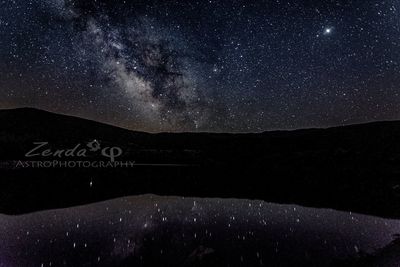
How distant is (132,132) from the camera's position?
404ft

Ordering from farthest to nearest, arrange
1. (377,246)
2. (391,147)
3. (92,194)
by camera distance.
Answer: (391,147) → (92,194) → (377,246)

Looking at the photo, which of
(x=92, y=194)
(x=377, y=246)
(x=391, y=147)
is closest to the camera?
(x=377, y=246)

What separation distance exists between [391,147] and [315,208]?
61.7 m

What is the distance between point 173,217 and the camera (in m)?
17.8

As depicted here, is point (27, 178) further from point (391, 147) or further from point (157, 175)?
point (391, 147)

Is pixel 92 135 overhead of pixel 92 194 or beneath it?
overhead

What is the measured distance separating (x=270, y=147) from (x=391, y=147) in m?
29.8

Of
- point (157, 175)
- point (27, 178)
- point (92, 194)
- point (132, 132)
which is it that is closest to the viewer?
point (92, 194)

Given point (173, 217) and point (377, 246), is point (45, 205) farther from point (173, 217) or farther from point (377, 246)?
point (377, 246)

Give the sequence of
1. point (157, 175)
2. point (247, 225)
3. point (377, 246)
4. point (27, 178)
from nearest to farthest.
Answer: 1. point (377, 246)
2. point (247, 225)
3. point (27, 178)
4. point (157, 175)

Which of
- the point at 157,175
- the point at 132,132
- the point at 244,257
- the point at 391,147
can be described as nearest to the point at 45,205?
the point at 244,257

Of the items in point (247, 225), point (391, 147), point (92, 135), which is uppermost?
point (92, 135)

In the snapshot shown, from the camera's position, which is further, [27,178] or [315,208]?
[27,178]

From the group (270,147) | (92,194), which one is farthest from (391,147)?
(92,194)
